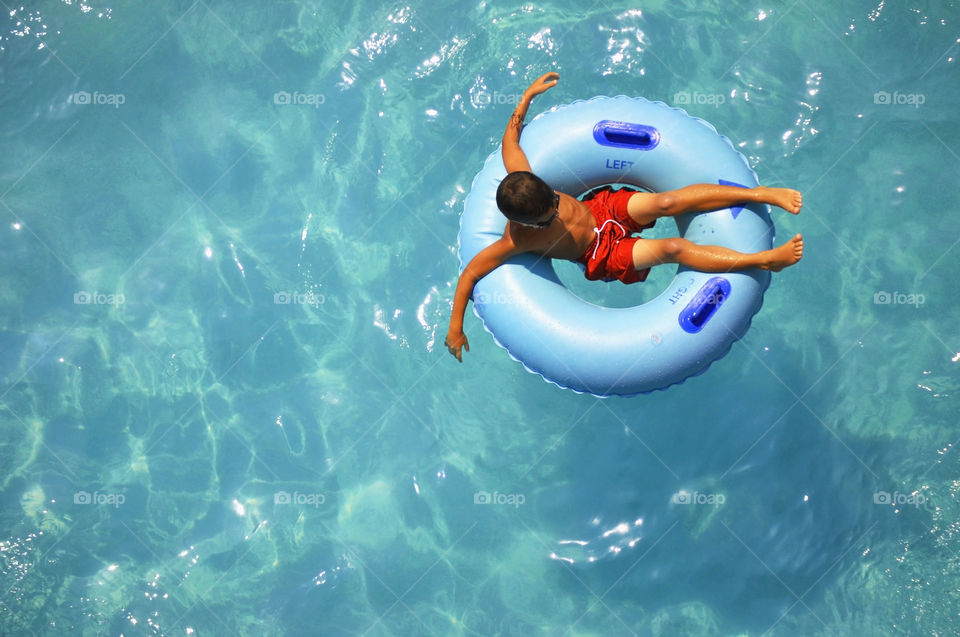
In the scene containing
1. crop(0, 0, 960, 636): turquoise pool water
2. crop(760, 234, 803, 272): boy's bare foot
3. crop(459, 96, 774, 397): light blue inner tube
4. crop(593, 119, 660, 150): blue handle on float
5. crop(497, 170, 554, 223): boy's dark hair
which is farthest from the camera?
crop(0, 0, 960, 636): turquoise pool water

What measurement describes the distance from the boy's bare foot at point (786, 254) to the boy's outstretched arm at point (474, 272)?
1.39 metres

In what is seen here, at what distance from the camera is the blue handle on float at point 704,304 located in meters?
4.04

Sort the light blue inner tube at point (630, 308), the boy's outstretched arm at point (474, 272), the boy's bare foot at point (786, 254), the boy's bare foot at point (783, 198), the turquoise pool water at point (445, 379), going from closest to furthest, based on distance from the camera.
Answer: the boy's bare foot at point (786, 254), the boy's bare foot at point (783, 198), the light blue inner tube at point (630, 308), the boy's outstretched arm at point (474, 272), the turquoise pool water at point (445, 379)

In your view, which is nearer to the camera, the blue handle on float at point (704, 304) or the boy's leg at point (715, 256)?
the boy's leg at point (715, 256)

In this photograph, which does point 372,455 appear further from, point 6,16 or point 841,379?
point 6,16

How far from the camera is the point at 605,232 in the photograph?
14.6ft

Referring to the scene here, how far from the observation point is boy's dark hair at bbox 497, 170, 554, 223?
3637 mm

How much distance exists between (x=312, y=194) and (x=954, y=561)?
215 inches

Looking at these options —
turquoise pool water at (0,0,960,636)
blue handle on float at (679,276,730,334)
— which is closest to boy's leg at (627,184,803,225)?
blue handle on float at (679,276,730,334)

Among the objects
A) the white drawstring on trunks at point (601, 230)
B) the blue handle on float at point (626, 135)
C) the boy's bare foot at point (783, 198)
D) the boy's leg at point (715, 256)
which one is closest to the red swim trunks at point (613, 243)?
the white drawstring on trunks at point (601, 230)

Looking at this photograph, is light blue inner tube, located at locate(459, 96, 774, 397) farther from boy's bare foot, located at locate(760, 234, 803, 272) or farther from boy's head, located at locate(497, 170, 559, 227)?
boy's head, located at locate(497, 170, 559, 227)

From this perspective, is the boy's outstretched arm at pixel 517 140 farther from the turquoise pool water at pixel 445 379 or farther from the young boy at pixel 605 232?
the turquoise pool water at pixel 445 379

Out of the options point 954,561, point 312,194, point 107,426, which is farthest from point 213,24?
point 954,561

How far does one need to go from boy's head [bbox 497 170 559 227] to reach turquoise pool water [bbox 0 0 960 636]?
5.92 feet
